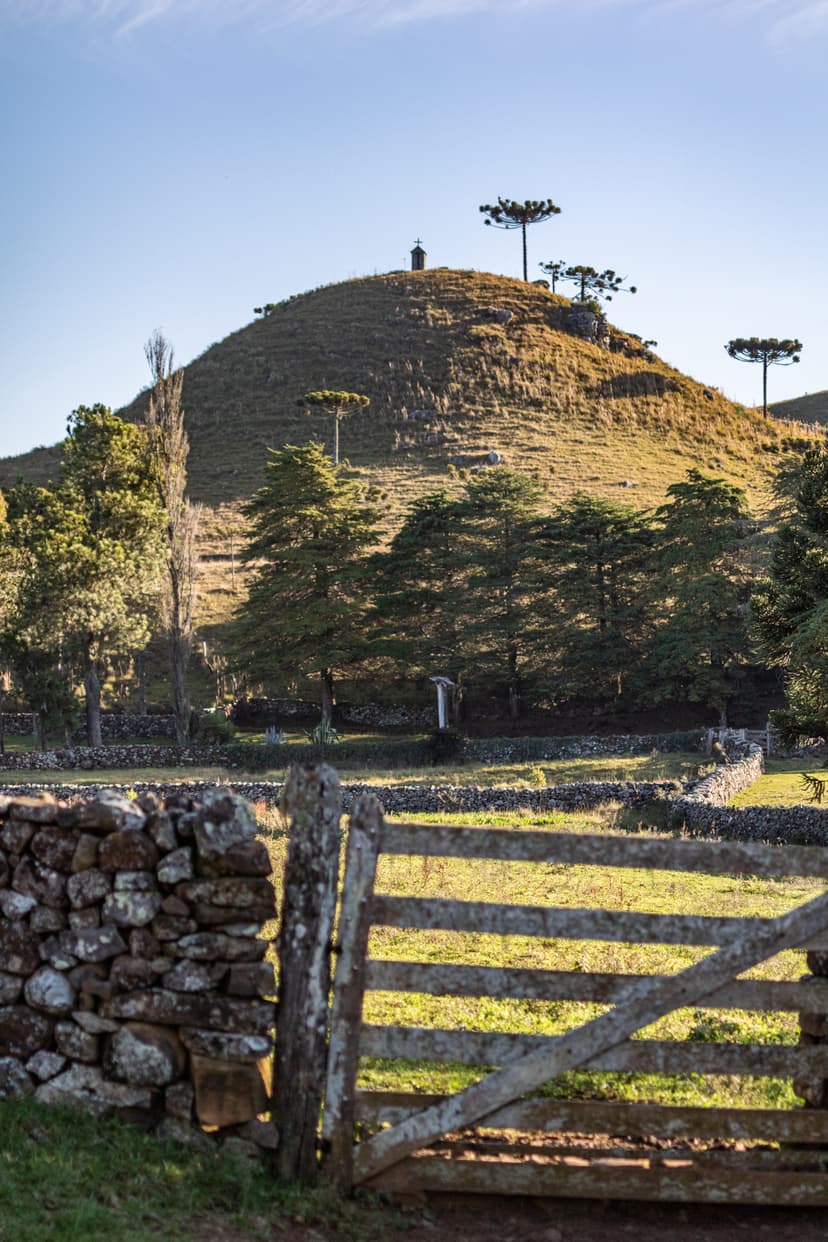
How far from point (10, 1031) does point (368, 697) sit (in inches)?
1773

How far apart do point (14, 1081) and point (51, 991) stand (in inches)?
19.3

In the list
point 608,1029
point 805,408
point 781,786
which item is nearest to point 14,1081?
point 608,1029

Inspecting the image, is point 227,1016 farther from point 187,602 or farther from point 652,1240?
point 187,602

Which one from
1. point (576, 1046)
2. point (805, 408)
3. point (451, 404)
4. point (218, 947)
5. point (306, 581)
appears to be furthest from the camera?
point (805, 408)

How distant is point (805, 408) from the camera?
117375mm

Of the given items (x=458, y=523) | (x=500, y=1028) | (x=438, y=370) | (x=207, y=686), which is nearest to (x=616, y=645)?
(x=458, y=523)

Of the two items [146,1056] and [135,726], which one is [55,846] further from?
[135,726]

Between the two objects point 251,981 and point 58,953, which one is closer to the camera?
point 251,981

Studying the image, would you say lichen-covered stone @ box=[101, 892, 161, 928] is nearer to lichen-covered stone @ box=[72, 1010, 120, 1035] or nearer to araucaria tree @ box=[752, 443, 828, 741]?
lichen-covered stone @ box=[72, 1010, 120, 1035]

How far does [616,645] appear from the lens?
4678 cm

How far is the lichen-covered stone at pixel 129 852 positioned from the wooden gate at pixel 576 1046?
3.31ft

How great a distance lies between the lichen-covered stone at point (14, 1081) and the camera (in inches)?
213

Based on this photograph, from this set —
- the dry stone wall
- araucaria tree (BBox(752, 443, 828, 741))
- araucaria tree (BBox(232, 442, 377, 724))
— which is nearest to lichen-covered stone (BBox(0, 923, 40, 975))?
the dry stone wall

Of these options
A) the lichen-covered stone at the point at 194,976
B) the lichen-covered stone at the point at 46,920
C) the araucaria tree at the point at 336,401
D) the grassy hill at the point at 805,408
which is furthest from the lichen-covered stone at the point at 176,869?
the grassy hill at the point at 805,408
